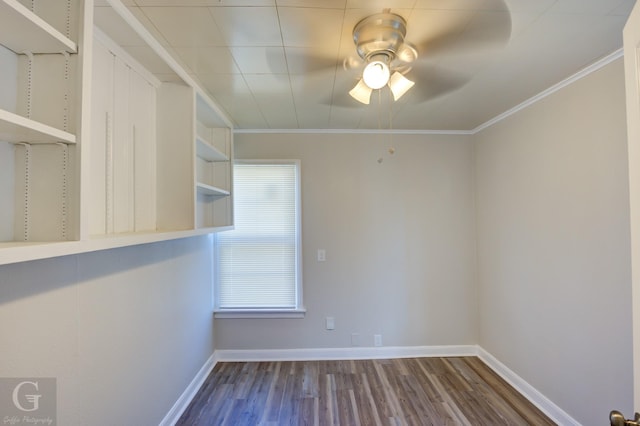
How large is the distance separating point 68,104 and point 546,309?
3.06 metres

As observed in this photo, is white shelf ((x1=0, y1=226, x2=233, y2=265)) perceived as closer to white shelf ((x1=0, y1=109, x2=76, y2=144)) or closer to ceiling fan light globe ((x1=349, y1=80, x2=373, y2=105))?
white shelf ((x1=0, y1=109, x2=76, y2=144))

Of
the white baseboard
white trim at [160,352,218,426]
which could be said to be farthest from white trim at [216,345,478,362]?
white trim at [160,352,218,426]

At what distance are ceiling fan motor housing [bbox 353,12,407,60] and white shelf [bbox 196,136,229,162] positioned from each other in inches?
48.0

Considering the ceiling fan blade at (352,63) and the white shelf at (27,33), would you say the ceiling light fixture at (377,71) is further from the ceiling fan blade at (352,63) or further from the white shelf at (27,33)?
the white shelf at (27,33)

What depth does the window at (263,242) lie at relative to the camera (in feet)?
10.3

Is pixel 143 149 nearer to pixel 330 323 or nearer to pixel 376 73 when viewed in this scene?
pixel 376 73

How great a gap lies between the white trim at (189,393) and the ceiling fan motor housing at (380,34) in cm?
264

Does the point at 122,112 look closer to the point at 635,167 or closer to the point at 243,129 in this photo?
the point at 243,129

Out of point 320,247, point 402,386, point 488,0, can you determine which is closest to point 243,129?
point 320,247

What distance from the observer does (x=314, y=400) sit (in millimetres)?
2455

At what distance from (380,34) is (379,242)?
7.02ft

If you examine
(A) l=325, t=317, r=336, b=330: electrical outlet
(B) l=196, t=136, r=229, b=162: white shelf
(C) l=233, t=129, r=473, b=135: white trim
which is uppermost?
(C) l=233, t=129, r=473, b=135: white trim

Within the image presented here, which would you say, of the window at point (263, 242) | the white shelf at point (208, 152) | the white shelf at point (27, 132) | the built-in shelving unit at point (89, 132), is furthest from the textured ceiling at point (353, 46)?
the window at point (263, 242)

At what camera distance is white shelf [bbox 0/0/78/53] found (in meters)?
0.82
